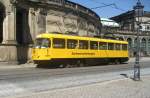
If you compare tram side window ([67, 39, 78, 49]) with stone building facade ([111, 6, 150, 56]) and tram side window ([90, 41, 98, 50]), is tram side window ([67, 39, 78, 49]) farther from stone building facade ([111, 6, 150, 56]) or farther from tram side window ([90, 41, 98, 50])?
stone building facade ([111, 6, 150, 56])

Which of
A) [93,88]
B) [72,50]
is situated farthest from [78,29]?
[93,88]

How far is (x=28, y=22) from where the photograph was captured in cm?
4197

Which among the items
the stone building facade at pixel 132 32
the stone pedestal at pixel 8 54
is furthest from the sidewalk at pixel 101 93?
the stone building facade at pixel 132 32

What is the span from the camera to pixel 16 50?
3853 centimetres

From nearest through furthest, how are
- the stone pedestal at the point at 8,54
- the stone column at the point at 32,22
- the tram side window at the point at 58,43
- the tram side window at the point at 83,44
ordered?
the tram side window at the point at 58,43 → the tram side window at the point at 83,44 → the stone pedestal at the point at 8,54 → the stone column at the point at 32,22

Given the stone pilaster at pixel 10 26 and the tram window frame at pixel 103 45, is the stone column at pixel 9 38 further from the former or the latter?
the tram window frame at pixel 103 45

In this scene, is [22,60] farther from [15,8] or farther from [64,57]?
[64,57]

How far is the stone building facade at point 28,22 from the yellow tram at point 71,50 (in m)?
4.92

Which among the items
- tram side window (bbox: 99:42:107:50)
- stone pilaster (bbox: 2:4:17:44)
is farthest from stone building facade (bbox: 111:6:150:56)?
stone pilaster (bbox: 2:4:17:44)

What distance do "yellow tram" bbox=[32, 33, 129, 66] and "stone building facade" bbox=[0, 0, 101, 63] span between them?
4919 mm

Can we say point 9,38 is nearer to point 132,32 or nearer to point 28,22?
point 28,22

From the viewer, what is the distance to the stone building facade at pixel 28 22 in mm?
37969

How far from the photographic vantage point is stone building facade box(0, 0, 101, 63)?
37969mm

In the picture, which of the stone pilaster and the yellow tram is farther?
the stone pilaster
